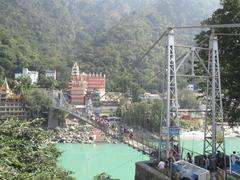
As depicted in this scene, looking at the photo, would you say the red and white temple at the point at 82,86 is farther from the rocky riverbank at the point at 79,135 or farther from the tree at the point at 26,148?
the tree at the point at 26,148

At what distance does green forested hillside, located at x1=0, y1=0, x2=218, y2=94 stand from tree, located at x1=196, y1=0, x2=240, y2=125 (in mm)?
38382

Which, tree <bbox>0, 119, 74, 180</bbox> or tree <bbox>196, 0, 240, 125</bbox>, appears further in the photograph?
tree <bbox>196, 0, 240, 125</bbox>

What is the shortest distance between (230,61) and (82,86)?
42.0 meters

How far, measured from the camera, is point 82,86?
53.7m

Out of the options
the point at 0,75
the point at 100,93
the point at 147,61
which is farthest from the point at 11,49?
the point at 147,61

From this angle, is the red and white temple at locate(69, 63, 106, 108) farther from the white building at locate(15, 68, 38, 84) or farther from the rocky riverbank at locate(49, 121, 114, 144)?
the rocky riverbank at locate(49, 121, 114, 144)

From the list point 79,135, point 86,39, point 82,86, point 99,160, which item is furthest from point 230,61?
point 86,39

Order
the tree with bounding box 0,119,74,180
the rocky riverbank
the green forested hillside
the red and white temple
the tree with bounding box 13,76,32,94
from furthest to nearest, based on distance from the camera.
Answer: the green forested hillside
the red and white temple
the tree with bounding box 13,76,32,94
the rocky riverbank
the tree with bounding box 0,119,74,180

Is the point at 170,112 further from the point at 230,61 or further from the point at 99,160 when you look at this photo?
the point at 99,160

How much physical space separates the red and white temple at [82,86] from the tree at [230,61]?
40.4 metres

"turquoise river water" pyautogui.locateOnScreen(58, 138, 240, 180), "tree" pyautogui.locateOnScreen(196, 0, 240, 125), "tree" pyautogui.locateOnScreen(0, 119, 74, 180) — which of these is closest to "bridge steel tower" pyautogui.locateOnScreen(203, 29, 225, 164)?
"tree" pyautogui.locateOnScreen(196, 0, 240, 125)

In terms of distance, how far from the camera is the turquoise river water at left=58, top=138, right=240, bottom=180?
27406 mm

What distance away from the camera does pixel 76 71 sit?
60.0 m

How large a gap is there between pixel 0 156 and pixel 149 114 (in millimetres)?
32615
